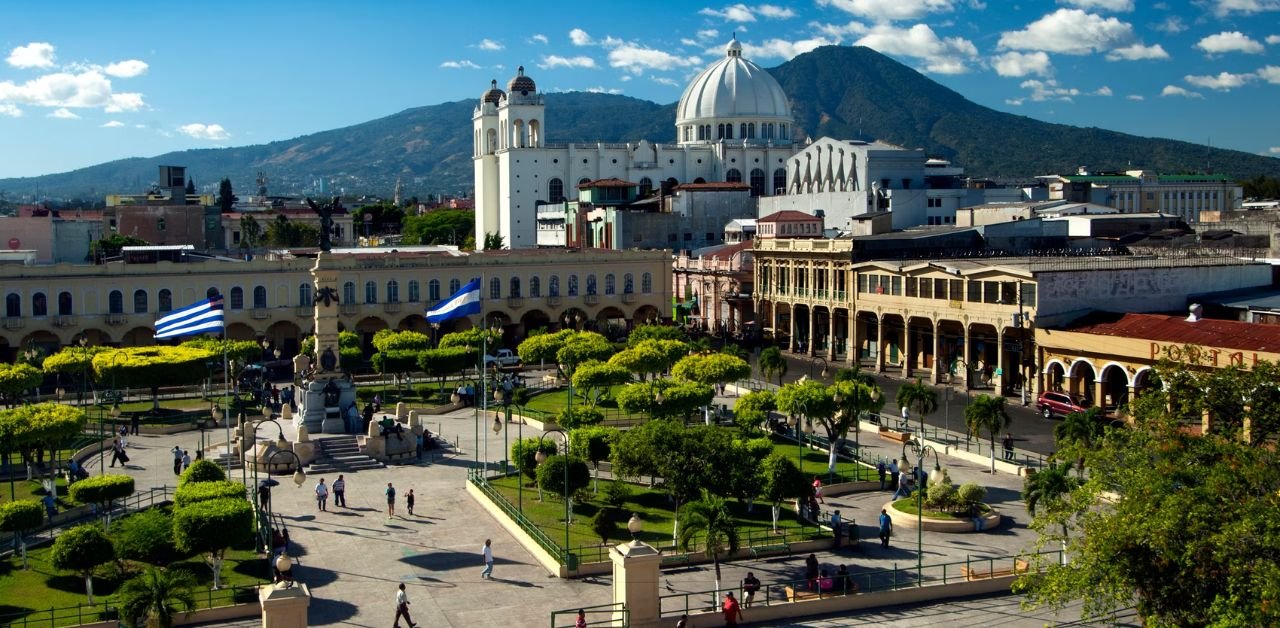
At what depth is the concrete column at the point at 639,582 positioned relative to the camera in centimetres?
2495

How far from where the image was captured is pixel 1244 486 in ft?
69.7

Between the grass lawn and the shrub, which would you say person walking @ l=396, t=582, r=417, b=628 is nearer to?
the grass lawn

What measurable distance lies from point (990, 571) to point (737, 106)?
96.4 meters

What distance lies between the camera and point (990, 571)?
29109 millimetres

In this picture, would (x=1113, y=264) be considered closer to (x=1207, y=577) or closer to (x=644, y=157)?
(x=1207, y=577)

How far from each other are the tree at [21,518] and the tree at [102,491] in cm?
161


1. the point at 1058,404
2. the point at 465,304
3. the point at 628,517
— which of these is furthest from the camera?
the point at 1058,404

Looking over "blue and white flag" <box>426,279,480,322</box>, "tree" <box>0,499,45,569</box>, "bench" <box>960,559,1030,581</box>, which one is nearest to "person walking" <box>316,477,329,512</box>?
"tree" <box>0,499,45,569</box>

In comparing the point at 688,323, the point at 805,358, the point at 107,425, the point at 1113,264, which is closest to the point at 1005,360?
the point at 1113,264

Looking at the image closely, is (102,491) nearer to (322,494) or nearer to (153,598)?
(322,494)

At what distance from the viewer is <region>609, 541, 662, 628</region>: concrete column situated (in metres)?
25.0

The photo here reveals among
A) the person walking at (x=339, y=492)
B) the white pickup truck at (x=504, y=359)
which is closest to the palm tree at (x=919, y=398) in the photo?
the person walking at (x=339, y=492)

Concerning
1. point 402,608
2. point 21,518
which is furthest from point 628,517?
point 21,518

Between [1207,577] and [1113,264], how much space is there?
139ft
